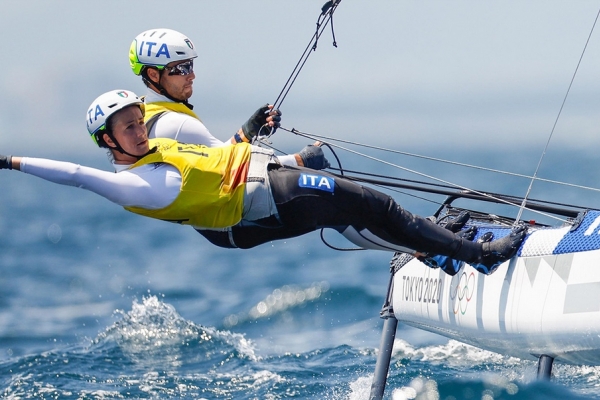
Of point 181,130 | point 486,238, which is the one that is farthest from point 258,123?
point 486,238

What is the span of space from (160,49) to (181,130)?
0.48 m

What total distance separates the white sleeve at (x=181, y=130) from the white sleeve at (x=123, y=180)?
Answer: 47 centimetres

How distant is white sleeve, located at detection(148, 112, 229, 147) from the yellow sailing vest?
291 mm

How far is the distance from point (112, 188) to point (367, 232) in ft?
3.96

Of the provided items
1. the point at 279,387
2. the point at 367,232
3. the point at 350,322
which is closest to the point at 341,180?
the point at 367,232

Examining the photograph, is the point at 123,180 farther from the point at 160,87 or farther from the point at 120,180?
the point at 160,87

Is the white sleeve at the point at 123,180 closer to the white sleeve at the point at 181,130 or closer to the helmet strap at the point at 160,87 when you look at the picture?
the white sleeve at the point at 181,130

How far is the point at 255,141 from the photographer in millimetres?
5258

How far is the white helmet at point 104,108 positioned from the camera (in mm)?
4355

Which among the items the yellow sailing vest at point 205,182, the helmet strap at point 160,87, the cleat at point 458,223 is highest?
the helmet strap at point 160,87

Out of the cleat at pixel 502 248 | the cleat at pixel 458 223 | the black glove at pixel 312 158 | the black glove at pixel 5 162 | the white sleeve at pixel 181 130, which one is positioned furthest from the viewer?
the cleat at pixel 458 223

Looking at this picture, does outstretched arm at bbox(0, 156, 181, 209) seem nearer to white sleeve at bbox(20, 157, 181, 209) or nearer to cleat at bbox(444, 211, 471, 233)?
white sleeve at bbox(20, 157, 181, 209)

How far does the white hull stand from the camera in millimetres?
4562

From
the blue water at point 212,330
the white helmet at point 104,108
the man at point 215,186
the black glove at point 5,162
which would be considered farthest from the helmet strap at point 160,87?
the blue water at point 212,330
